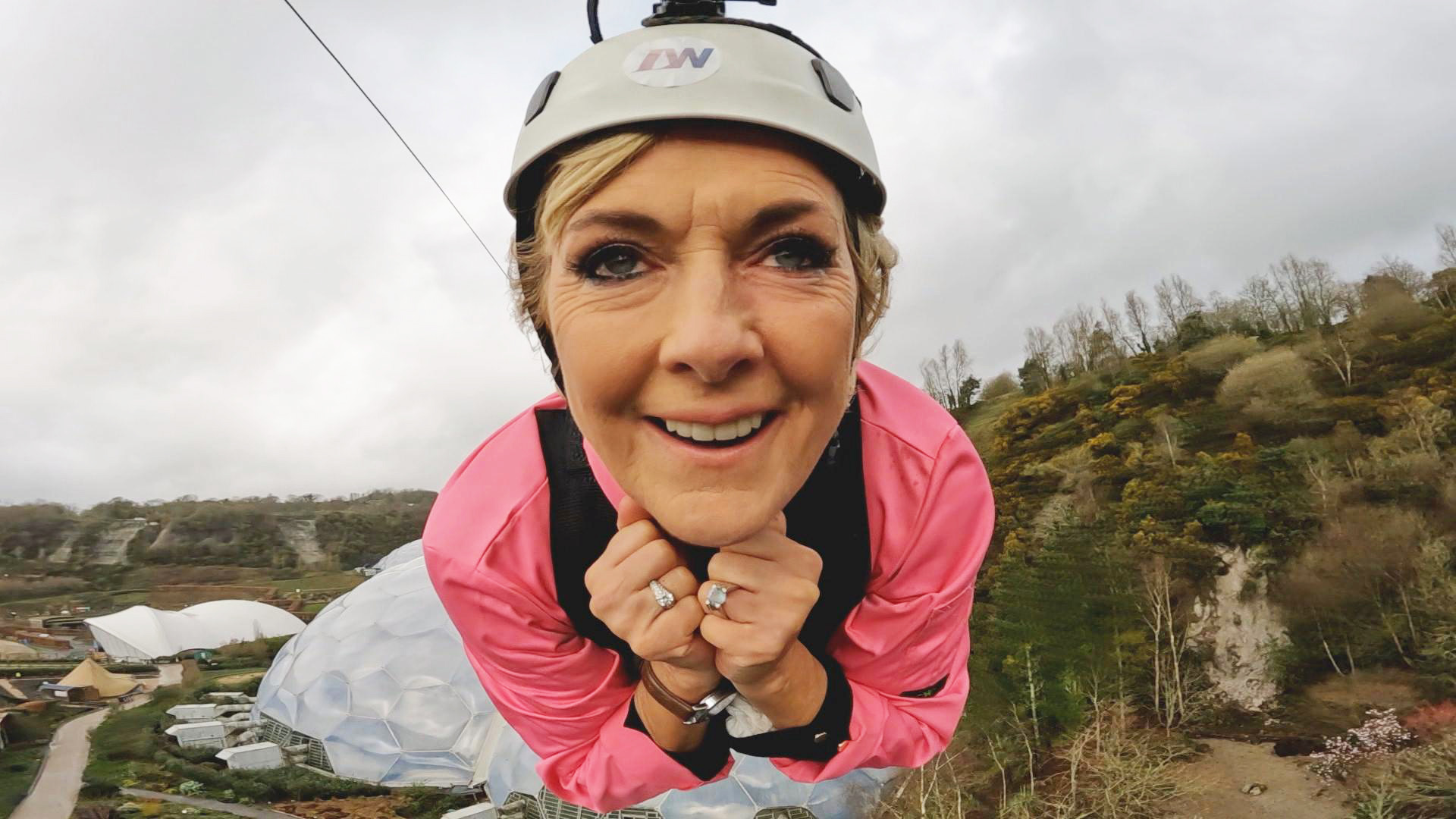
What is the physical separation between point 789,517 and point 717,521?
51 centimetres

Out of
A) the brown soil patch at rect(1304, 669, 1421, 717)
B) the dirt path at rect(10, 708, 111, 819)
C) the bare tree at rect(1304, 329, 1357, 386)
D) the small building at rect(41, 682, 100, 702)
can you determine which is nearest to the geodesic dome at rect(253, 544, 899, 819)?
the dirt path at rect(10, 708, 111, 819)

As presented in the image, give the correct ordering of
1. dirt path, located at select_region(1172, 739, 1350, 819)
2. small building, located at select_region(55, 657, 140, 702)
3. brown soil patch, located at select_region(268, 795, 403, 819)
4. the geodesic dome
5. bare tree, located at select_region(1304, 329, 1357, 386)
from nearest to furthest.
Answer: dirt path, located at select_region(1172, 739, 1350, 819) → the geodesic dome → brown soil patch, located at select_region(268, 795, 403, 819) → bare tree, located at select_region(1304, 329, 1357, 386) → small building, located at select_region(55, 657, 140, 702)

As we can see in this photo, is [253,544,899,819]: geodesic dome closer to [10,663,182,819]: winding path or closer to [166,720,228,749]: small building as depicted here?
[166,720,228,749]: small building

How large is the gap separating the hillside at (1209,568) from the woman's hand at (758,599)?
12464 mm

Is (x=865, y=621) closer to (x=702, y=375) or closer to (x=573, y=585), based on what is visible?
(x=573, y=585)

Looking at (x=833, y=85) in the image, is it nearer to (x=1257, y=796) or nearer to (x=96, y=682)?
(x=1257, y=796)

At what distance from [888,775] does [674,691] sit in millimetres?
16801

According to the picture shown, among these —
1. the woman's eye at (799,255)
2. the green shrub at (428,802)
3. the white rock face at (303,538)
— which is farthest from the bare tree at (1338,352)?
the white rock face at (303,538)

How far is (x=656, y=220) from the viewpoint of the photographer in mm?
1102

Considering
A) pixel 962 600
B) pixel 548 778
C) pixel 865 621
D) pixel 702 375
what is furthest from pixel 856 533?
pixel 548 778

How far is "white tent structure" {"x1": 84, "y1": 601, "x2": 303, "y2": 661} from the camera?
40031 millimetres

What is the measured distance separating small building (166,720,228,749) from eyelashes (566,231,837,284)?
94.3 feet

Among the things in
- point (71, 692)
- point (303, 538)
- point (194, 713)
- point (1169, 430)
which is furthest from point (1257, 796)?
point (303, 538)

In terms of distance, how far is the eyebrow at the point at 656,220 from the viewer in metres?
1.11
